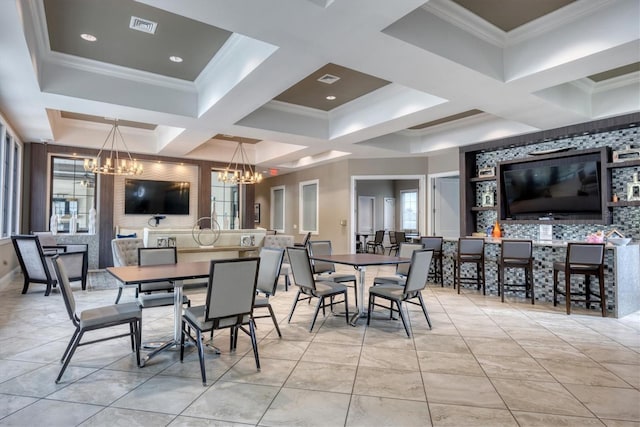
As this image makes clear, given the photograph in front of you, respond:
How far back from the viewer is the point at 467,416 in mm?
2256

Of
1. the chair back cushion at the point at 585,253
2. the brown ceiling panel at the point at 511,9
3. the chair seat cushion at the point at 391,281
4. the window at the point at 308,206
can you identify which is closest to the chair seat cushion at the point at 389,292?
the chair seat cushion at the point at 391,281

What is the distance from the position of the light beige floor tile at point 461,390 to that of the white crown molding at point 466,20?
3.20 meters

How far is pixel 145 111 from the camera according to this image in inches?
215

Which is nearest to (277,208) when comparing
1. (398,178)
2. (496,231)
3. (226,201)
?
(226,201)

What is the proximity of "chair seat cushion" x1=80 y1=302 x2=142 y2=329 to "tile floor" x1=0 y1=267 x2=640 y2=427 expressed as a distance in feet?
1.31

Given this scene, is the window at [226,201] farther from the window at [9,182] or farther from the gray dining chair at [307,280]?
the gray dining chair at [307,280]

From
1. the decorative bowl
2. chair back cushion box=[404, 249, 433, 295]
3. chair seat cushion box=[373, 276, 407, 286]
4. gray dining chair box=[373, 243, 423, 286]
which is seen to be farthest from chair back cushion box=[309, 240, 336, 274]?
the decorative bowl

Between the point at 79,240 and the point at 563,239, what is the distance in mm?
9391

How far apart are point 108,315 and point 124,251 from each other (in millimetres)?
2840

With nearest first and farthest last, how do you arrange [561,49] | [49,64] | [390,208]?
1. [561,49]
2. [49,64]
3. [390,208]

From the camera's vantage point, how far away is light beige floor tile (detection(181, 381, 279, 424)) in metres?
2.23

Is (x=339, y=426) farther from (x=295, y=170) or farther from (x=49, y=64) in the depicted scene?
(x=295, y=170)

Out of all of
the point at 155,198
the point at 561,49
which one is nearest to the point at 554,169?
the point at 561,49

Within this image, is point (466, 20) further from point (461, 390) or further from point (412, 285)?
point (461, 390)
